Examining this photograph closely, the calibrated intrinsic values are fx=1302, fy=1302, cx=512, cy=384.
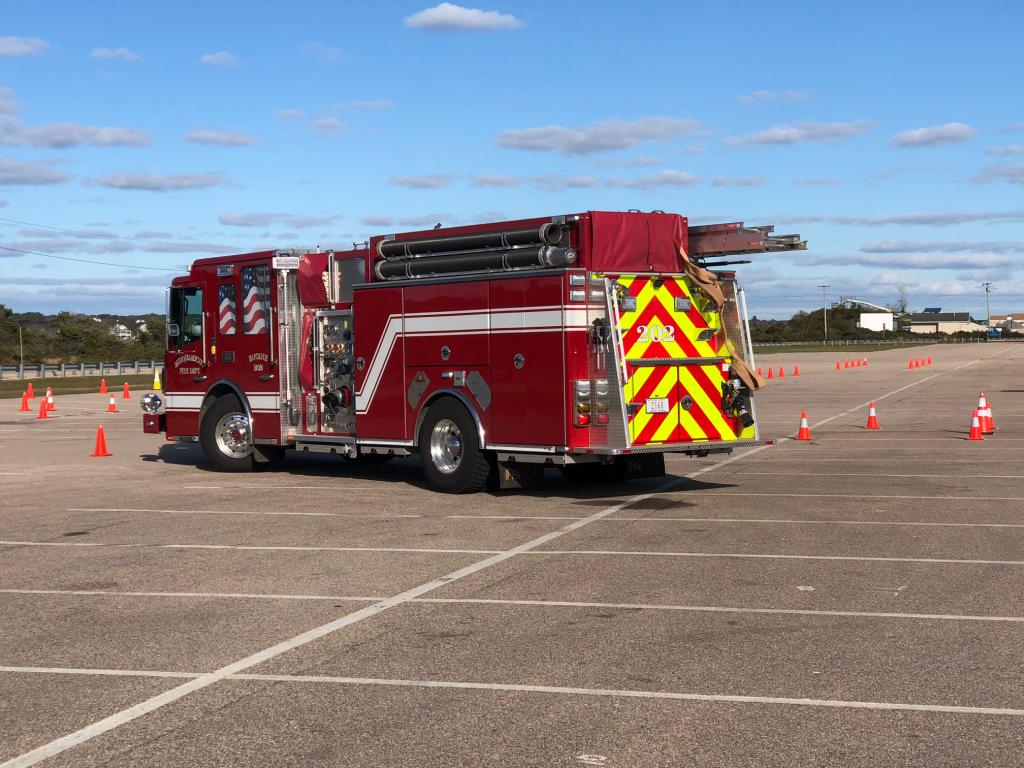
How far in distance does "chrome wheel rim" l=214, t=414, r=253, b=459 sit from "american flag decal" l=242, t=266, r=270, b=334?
1.25m

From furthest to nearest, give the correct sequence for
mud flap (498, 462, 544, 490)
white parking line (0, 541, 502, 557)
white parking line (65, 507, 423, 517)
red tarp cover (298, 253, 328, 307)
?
1. red tarp cover (298, 253, 328, 307)
2. mud flap (498, 462, 544, 490)
3. white parking line (65, 507, 423, 517)
4. white parking line (0, 541, 502, 557)

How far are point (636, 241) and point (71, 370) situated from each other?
220 feet

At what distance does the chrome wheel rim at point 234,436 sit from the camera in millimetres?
17625

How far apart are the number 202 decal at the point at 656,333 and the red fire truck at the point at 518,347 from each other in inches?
0.8

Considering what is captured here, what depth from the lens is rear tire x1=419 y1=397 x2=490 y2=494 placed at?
1435cm

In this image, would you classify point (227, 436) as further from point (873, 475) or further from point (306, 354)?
point (873, 475)

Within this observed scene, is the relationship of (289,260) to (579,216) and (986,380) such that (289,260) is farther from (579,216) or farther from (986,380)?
(986,380)

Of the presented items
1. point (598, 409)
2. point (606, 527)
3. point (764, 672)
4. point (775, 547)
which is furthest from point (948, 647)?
point (598, 409)

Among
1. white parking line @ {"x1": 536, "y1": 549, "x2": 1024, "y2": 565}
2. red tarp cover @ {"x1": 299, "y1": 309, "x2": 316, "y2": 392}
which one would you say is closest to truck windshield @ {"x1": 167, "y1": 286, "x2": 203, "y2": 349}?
red tarp cover @ {"x1": 299, "y1": 309, "x2": 316, "y2": 392}

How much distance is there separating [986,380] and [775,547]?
3940 centimetres

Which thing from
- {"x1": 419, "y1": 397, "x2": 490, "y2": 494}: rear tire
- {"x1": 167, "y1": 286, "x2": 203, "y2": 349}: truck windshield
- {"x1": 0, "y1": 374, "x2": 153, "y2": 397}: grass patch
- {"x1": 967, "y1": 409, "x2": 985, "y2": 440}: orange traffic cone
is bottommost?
{"x1": 967, "y1": 409, "x2": 985, "y2": 440}: orange traffic cone

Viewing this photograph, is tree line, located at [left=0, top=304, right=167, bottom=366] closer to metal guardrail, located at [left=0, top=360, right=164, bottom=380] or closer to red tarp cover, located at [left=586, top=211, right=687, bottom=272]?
metal guardrail, located at [left=0, top=360, right=164, bottom=380]

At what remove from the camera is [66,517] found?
13188mm

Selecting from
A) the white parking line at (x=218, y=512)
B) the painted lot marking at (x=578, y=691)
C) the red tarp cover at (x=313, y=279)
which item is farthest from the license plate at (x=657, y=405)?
the painted lot marking at (x=578, y=691)
